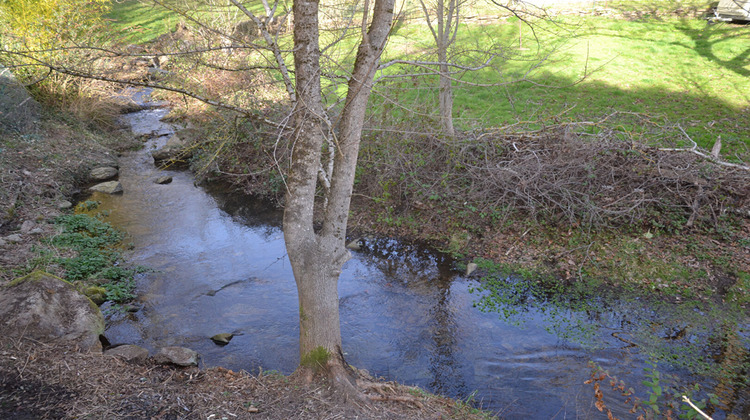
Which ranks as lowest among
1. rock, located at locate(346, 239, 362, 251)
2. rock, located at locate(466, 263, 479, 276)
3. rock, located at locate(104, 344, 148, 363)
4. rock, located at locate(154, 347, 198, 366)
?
rock, located at locate(466, 263, 479, 276)

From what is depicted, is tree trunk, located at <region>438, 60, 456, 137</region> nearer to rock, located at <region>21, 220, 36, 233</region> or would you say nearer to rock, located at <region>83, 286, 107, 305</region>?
rock, located at <region>83, 286, 107, 305</region>

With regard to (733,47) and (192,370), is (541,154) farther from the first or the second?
(733,47)

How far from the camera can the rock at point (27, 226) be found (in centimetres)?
863

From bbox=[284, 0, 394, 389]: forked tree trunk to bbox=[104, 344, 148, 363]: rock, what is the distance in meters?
2.19

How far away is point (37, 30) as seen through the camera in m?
13.4

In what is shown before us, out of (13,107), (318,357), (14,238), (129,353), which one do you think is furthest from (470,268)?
(13,107)

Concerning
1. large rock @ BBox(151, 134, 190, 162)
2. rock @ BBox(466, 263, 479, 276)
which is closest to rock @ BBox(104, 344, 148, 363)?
rock @ BBox(466, 263, 479, 276)

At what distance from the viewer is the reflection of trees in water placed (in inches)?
244

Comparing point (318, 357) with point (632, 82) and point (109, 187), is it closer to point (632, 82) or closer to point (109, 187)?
point (109, 187)

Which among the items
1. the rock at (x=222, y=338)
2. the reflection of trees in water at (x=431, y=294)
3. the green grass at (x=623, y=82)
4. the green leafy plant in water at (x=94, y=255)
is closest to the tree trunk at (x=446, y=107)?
the green grass at (x=623, y=82)

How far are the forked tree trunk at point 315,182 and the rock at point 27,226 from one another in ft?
22.5

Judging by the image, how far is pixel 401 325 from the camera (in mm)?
7168

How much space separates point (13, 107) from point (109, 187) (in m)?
3.39

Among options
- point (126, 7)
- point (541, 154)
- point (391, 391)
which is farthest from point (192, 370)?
point (126, 7)
